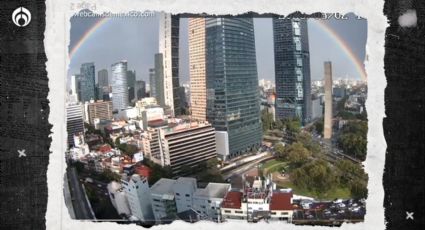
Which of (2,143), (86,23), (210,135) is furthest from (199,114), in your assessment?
(2,143)

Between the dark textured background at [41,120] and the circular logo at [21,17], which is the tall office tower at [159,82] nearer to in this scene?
the dark textured background at [41,120]

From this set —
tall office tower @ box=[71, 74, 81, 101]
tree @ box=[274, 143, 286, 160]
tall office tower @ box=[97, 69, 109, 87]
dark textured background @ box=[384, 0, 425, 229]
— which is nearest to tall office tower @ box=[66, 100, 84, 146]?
tall office tower @ box=[71, 74, 81, 101]

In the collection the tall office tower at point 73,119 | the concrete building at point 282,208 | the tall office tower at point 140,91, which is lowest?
the concrete building at point 282,208

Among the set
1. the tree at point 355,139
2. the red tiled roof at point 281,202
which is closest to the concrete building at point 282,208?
the red tiled roof at point 281,202

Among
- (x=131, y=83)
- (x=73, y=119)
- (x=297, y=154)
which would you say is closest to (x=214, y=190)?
(x=297, y=154)

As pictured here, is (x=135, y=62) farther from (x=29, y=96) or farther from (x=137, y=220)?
(x=137, y=220)

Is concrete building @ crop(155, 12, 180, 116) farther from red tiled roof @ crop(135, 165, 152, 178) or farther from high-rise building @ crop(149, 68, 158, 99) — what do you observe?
red tiled roof @ crop(135, 165, 152, 178)

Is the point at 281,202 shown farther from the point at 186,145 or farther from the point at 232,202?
the point at 186,145
